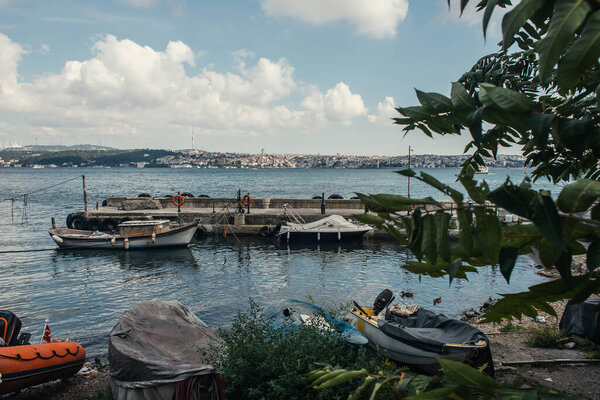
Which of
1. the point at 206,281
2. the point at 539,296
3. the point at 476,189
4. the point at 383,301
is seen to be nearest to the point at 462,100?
the point at 476,189

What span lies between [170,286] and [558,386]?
18.5 metres

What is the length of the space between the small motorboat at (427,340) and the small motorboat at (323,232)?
70.0 feet

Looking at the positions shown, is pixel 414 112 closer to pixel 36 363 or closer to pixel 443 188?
pixel 443 188

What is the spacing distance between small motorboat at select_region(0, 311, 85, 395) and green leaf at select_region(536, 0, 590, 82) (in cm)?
1224

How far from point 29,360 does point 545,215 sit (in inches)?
487

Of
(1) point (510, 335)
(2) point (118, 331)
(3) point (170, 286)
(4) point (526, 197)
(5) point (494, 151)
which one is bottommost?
(3) point (170, 286)

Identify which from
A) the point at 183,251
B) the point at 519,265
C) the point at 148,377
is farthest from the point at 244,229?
the point at 148,377

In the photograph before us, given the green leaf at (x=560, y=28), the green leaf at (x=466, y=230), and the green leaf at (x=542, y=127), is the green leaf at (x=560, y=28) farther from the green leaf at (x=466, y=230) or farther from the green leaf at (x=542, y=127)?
the green leaf at (x=466, y=230)

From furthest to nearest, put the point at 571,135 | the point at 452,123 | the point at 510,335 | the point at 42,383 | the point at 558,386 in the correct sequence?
the point at 510,335 → the point at 42,383 → the point at 558,386 → the point at 452,123 → the point at 571,135

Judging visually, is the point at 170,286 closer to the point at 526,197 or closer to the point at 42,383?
the point at 42,383

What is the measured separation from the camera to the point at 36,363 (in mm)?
10734

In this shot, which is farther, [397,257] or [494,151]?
[397,257]

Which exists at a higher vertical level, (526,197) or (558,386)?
(526,197)

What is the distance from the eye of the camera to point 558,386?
8641 millimetres
